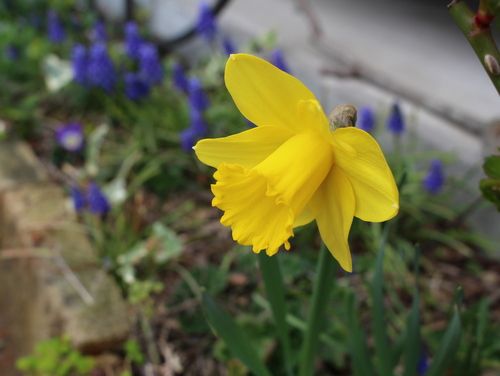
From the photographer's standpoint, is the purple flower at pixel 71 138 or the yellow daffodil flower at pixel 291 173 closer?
the yellow daffodil flower at pixel 291 173

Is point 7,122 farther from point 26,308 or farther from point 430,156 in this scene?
point 430,156

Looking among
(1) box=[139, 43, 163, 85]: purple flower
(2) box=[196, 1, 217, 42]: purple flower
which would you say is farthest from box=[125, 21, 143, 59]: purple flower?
(2) box=[196, 1, 217, 42]: purple flower

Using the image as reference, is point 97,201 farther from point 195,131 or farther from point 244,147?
point 244,147

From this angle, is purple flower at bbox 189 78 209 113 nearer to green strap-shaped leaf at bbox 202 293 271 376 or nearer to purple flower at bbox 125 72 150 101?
purple flower at bbox 125 72 150 101

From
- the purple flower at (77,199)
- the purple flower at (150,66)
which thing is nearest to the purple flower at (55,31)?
the purple flower at (150,66)

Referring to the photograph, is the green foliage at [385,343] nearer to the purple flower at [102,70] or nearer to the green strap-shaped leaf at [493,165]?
the green strap-shaped leaf at [493,165]

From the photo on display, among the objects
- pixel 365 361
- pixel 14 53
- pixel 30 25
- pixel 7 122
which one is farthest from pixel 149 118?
pixel 365 361

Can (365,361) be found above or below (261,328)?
above
